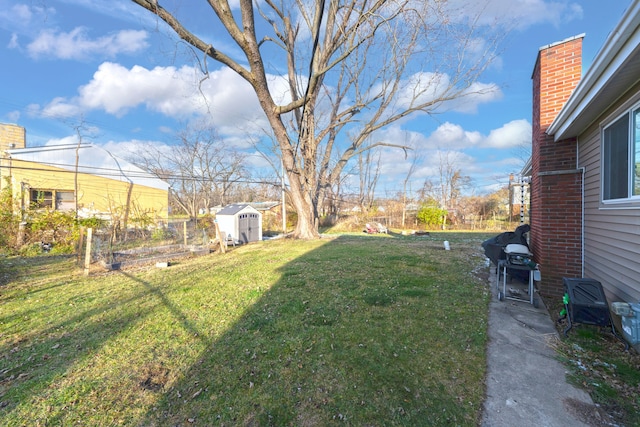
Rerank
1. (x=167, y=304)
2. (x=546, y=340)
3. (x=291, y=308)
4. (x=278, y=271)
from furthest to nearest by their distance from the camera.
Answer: (x=278, y=271)
(x=167, y=304)
(x=291, y=308)
(x=546, y=340)

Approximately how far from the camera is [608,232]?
11.0ft

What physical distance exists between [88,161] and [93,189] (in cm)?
157

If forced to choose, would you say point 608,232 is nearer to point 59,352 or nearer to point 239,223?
point 59,352

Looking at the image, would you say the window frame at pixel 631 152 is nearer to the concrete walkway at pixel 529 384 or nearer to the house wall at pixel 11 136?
the concrete walkway at pixel 529 384

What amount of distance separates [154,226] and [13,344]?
8.74m

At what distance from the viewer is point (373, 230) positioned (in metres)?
17.2

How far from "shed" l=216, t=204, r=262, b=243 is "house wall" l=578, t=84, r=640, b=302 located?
1132 cm

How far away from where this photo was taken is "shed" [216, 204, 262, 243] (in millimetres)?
12133

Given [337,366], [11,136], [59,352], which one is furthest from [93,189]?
[337,366]

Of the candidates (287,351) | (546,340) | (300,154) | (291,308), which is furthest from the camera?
(300,154)

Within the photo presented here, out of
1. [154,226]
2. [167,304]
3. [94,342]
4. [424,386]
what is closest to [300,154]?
[154,226]

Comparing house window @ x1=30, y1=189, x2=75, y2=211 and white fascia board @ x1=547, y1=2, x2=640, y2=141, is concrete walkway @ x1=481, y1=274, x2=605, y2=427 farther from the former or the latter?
house window @ x1=30, y1=189, x2=75, y2=211

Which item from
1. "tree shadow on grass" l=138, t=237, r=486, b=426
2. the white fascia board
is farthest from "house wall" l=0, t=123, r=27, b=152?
the white fascia board

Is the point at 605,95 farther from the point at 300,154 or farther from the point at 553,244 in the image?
the point at 300,154
